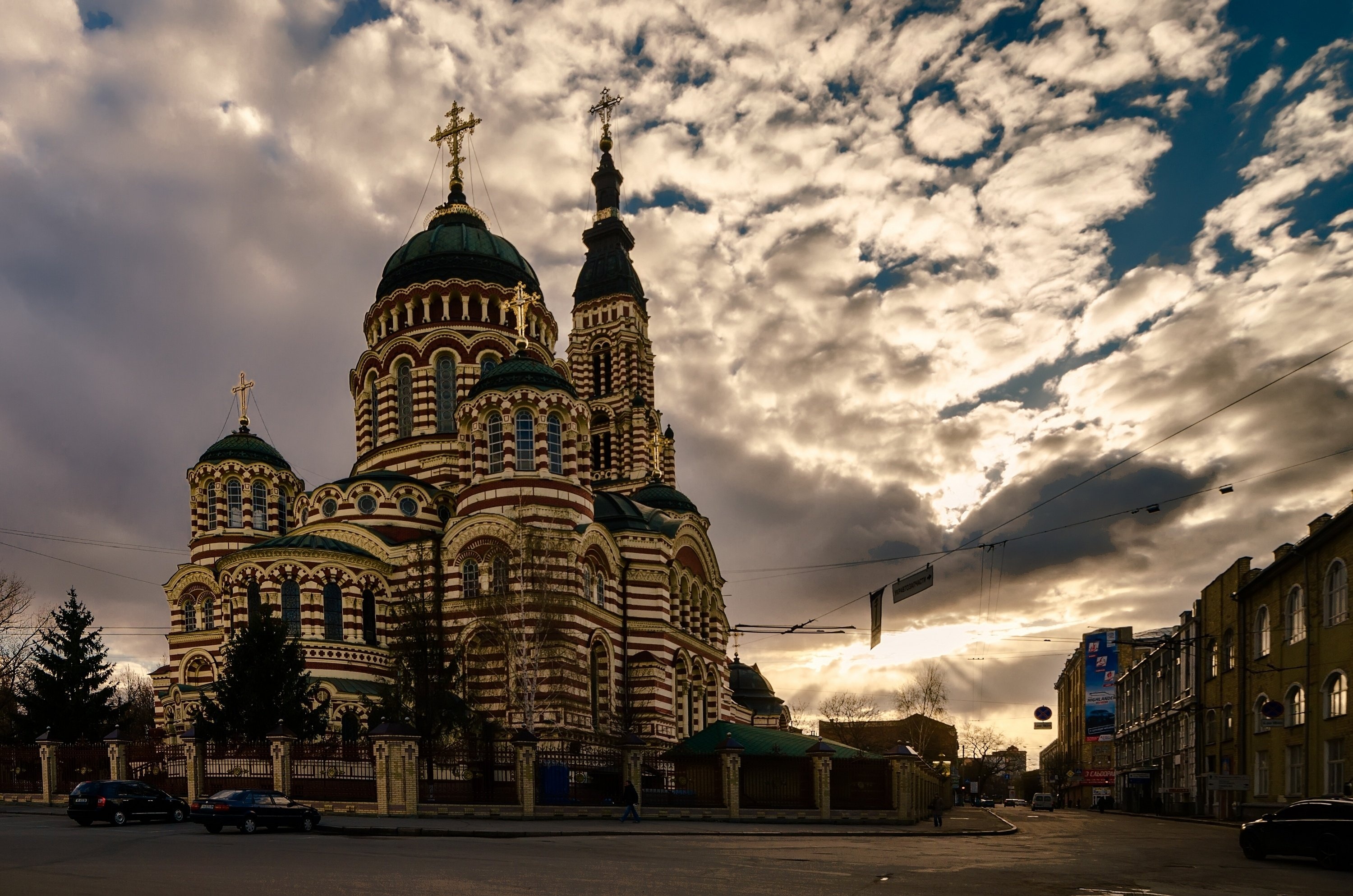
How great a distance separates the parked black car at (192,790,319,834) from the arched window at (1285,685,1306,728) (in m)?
30.3

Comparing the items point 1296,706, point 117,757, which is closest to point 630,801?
point 117,757

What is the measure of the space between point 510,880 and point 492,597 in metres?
22.7

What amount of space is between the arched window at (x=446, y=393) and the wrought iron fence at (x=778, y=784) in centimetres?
2186

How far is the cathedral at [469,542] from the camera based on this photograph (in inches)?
1469

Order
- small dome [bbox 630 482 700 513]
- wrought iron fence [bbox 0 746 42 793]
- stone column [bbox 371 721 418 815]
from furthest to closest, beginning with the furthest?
small dome [bbox 630 482 700 513], wrought iron fence [bbox 0 746 42 793], stone column [bbox 371 721 418 815]

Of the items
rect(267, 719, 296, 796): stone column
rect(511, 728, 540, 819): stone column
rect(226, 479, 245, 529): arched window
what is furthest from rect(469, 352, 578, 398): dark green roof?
rect(267, 719, 296, 796): stone column

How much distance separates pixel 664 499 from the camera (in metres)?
52.9

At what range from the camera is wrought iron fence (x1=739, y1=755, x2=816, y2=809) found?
111 ft

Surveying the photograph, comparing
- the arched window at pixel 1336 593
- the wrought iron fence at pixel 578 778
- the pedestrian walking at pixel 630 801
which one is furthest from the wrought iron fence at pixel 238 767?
the arched window at pixel 1336 593

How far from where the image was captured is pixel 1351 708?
29922 mm

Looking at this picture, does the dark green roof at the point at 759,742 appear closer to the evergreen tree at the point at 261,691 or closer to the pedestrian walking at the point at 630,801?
the pedestrian walking at the point at 630,801

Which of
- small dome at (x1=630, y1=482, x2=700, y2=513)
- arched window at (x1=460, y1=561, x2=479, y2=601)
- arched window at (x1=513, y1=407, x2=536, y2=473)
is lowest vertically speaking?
arched window at (x1=460, y1=561, x2=479, y2=601)

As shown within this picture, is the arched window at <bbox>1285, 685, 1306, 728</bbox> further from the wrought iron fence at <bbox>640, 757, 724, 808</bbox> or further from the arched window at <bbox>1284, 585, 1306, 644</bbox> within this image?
the wrought iron fence at <bbox>640, 757, 724, 808</bbox>

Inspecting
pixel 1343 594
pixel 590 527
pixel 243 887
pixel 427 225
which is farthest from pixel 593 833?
pixel 427 225
